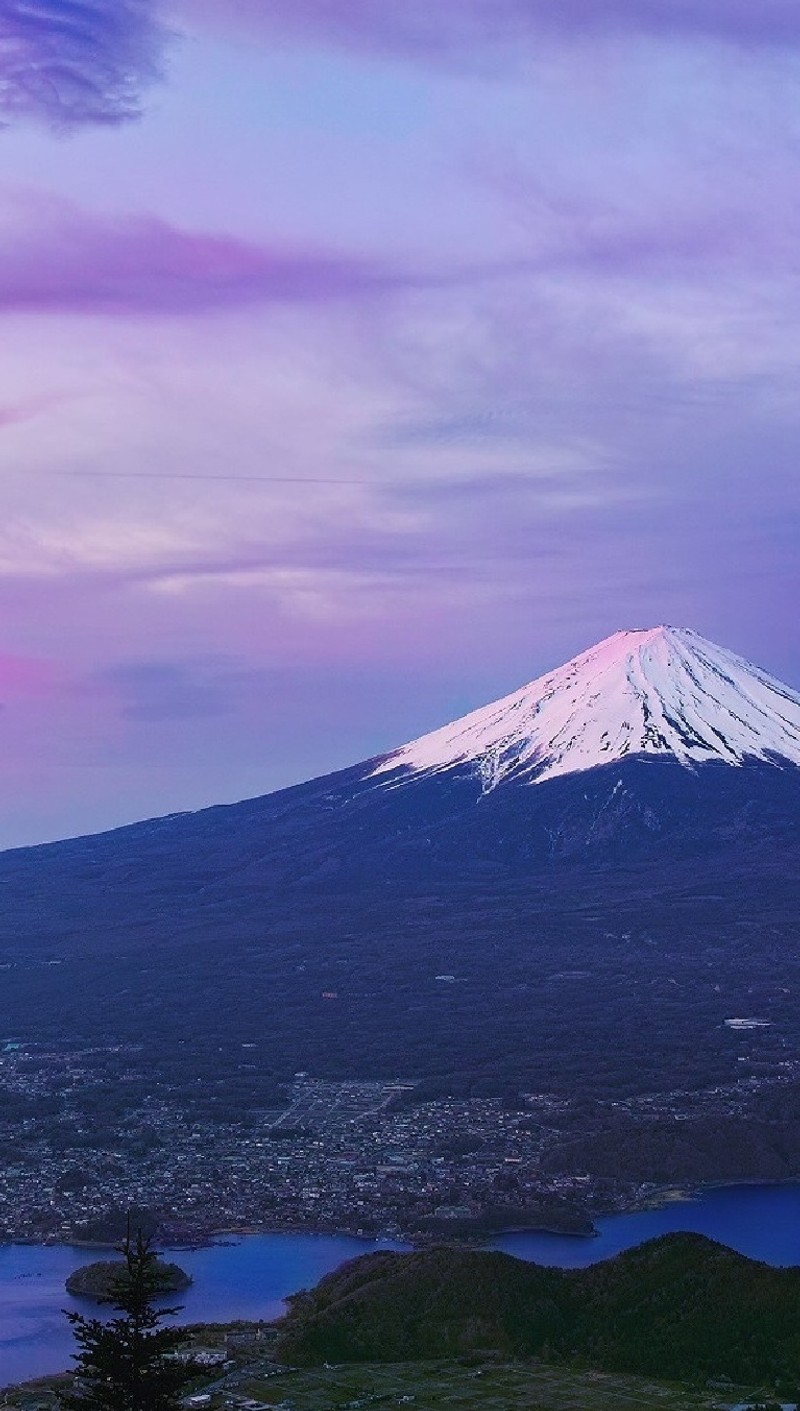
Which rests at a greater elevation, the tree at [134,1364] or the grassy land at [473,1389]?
the tree at [134,1364]

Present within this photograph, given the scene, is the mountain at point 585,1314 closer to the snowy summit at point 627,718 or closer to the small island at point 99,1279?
the small island at point 99,1279

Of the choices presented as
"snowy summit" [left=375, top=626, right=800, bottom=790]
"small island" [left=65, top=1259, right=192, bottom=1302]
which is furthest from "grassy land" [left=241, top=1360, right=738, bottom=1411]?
"snowy summit" [left=375, top=626, right=800, bottom=790]

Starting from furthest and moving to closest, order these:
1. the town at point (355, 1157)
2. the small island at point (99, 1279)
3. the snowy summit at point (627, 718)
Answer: the snowy summit at point (627, 718) < the town at point (355, 1157) < the small island at point (99, 1279)

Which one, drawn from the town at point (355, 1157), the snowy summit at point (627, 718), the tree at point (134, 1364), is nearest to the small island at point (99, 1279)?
the town at point (355, 1157)

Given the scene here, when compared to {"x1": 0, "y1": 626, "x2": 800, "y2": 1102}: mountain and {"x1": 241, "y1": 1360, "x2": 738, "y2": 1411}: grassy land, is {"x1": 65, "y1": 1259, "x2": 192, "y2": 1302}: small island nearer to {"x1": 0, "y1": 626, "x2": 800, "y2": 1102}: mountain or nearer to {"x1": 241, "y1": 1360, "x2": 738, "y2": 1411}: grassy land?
{"x1": 241, "y1": 1360, "x2": 738, "y2": 1411}: grassy land

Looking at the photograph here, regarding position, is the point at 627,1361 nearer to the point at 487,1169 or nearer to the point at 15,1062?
the point at 487,1169

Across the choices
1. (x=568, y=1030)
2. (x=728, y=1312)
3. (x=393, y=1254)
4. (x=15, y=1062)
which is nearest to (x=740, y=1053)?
(x=568, y=1030)
